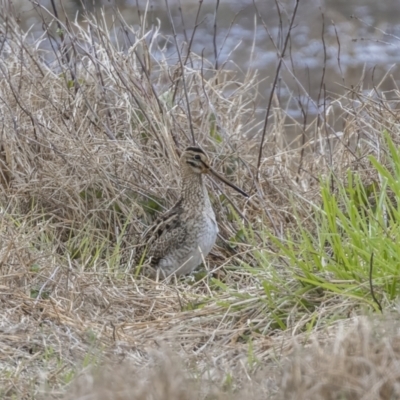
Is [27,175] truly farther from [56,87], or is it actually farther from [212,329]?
[212,329]

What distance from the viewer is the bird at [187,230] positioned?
622 cm

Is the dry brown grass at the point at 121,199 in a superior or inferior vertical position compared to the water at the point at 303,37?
superior

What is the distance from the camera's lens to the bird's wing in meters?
6.24

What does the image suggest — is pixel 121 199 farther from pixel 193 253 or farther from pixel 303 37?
pixel 303 37

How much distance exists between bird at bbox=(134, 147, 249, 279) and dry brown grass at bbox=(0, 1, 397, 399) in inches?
6.8

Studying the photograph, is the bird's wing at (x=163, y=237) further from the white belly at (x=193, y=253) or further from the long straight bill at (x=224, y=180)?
the long straight bill at (x=224, y=180)

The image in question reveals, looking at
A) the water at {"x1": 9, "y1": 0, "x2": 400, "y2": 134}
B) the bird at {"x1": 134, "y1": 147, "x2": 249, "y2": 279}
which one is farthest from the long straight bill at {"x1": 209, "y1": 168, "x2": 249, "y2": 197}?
the water at {"x1": 9, "y1": 0, "x2": 400, "y2": 134}

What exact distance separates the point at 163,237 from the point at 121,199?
45cm

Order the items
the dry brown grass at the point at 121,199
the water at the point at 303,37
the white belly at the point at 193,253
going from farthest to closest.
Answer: the water at the point at 303,37, the white belly at the point at 193,253, the dry brown grass at the point at 121,199

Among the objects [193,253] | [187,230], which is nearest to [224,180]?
[187,230]

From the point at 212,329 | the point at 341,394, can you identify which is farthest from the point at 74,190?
the point at 341,394

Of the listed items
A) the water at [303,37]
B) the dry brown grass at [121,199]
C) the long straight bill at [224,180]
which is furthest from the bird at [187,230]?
the water at [303,37]

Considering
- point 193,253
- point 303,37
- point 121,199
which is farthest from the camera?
point 303,37

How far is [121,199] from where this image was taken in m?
6.52
